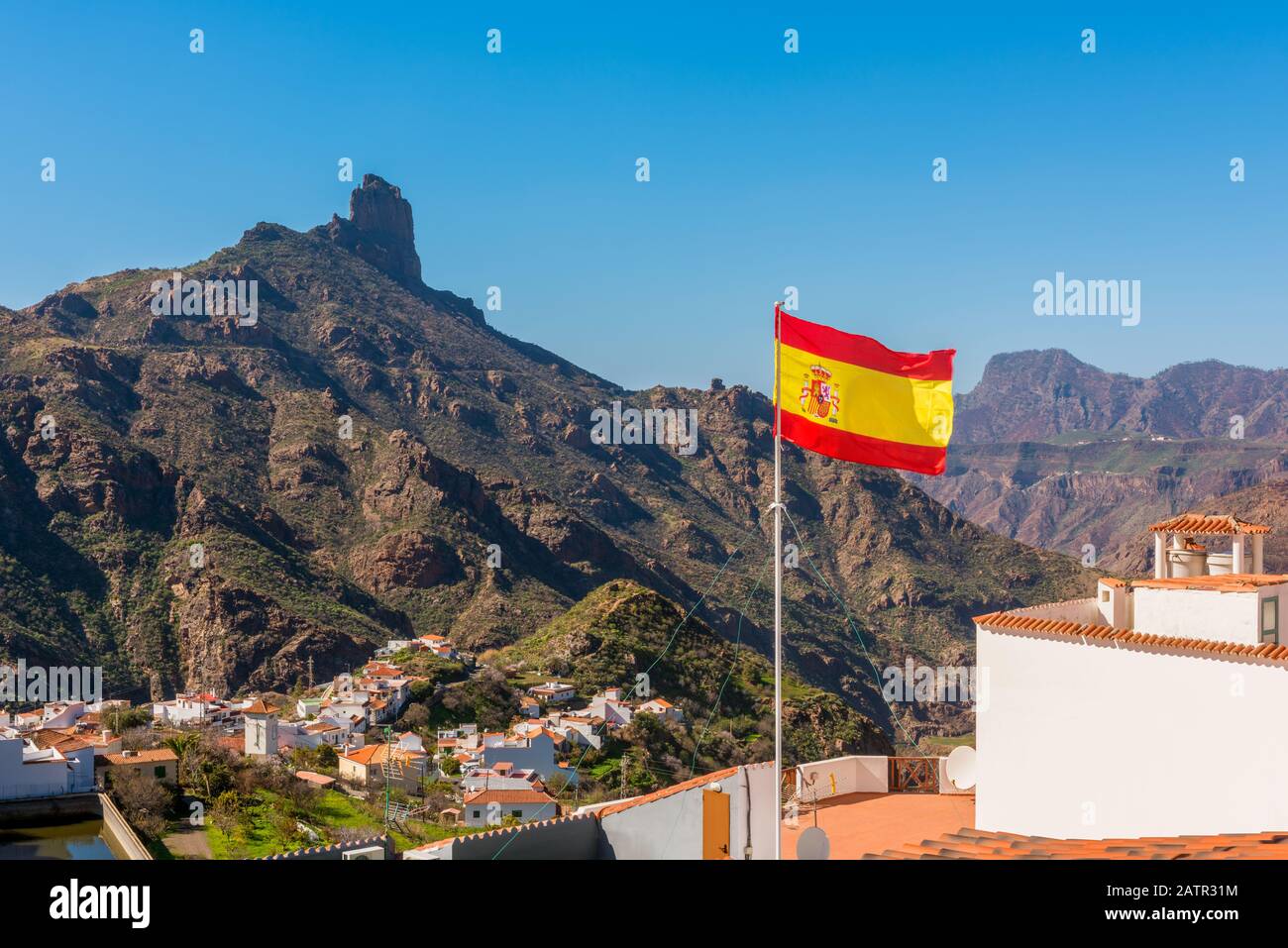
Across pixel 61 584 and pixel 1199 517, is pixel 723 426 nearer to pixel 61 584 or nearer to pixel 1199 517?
pixel 61 584

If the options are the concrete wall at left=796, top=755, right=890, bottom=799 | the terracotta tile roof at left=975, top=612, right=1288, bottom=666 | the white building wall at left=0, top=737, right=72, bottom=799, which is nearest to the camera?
the terracotta tile roof at left=975, top=612, right=1288, bottom=666

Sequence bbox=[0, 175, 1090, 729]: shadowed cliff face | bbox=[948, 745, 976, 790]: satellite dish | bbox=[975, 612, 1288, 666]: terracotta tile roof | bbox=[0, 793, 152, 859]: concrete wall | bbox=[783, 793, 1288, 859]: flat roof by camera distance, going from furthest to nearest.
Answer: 1. bbox=[0, 175, 1090, 729]: shadowed cliff face
2. bbox=[0, 793, 152, 859]: concrete wall
3. bbox=[948, 745, 976, 790]: satellite dish
4. bbox=[975, 612, 1288, 666]: terracotta tile roof
5. bbox=[783, 793, 1288, 859]: flat roof

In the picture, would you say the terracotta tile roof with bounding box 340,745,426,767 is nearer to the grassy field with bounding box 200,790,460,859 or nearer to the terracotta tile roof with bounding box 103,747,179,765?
the grassy field with bounding box 200,790,460,859

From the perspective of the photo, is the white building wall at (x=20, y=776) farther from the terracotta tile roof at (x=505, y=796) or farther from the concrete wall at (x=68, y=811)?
the terracotta tile roof at (x=505, y=796)

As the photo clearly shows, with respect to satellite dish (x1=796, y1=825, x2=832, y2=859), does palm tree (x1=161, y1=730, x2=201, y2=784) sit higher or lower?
lower

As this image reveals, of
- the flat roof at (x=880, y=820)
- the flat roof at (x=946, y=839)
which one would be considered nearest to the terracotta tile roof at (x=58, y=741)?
the flat roof at (x=880, y=820)

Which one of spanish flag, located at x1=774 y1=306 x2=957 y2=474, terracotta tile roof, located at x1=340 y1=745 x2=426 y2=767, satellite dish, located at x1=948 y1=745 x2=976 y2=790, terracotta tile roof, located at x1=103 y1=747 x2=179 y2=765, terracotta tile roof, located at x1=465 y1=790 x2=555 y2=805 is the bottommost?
terracotta tile roof, located at x1=465 y1=790 x2=555 y2=805

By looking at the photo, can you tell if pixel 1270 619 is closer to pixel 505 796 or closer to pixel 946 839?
pixel 946 839

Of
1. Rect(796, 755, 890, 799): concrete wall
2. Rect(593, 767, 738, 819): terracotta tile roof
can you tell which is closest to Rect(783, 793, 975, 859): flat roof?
Rect(796, 755, 890, 799): concrete wall
